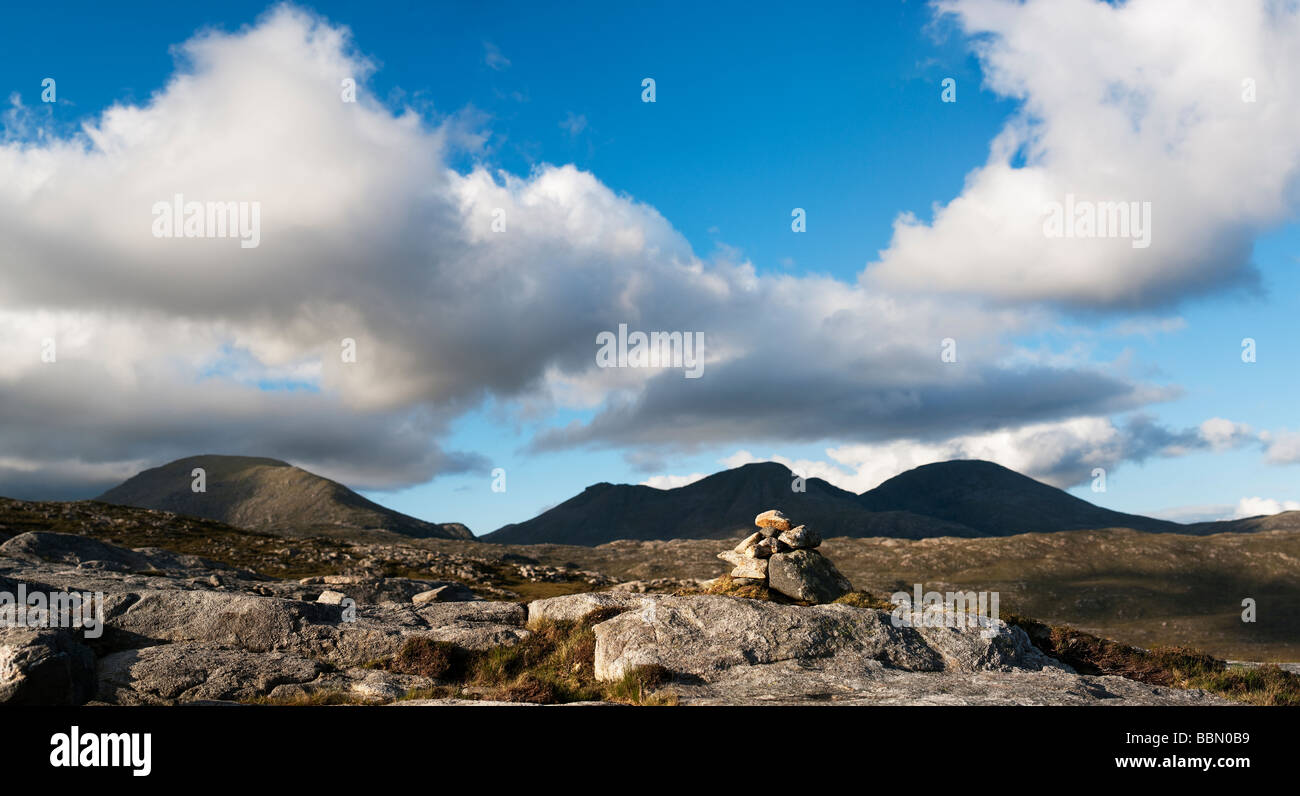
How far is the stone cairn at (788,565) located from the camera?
3478 cm

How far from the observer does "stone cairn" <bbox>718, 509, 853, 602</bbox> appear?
114 ft

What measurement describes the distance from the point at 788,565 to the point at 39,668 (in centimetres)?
2838

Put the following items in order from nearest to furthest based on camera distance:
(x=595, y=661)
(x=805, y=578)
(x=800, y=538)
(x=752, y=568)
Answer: (x=595, y=661), (x=805, y=578), (x=752, y=568), (x=800, y=538)

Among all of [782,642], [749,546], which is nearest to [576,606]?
[782,642]

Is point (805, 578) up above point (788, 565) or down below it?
below

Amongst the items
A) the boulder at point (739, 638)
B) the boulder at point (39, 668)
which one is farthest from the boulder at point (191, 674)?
the boulder at point (739, 638)

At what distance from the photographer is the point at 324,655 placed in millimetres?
23578

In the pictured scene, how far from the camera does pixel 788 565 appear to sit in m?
35.5

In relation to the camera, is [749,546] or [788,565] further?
[749,546]

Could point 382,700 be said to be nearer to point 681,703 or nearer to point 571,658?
point 571,658

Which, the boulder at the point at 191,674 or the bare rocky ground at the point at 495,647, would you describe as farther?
the boulder at the point at 191,674

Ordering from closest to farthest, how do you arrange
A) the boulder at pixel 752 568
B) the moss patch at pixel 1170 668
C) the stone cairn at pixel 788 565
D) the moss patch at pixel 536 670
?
the moss patch at pixel 536 670
the moss patch at pixel 1170 668
the stone cairn at pixel 788 565
the boulder at pixel 752 568
